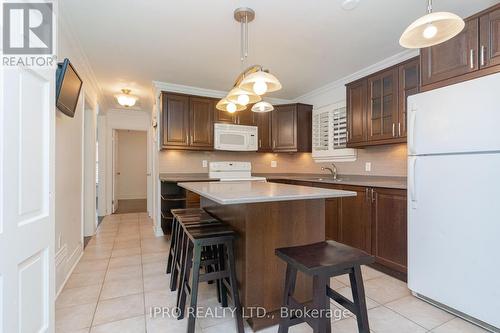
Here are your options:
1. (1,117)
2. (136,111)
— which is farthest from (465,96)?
(136,111)

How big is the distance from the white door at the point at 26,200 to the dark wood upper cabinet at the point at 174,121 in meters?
2.31

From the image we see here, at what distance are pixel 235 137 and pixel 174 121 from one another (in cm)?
104

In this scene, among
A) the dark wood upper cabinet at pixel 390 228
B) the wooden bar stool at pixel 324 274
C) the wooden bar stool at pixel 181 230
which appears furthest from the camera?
the dark wood upper cabinet at pixel 390 228

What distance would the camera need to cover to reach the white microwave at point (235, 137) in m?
4.14

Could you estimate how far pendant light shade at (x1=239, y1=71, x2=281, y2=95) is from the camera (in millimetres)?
1749

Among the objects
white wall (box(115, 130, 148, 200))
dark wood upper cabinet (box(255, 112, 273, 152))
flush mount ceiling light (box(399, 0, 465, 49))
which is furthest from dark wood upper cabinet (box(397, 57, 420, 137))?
white wall (box(115, 130, 148, 200))

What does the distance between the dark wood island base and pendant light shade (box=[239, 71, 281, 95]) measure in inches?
34.4

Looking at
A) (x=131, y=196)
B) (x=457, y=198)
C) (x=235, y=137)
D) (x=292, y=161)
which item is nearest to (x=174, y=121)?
(x=235, y=137)

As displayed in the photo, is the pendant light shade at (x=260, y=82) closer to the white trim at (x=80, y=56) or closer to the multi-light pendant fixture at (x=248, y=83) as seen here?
the multi-light pendant fixture at (x=248, y=83)

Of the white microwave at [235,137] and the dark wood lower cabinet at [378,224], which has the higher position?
the white microwave at [235,137]

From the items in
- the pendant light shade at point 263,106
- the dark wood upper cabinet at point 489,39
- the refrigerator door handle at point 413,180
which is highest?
the dark wood upper cabinet at point 489,39

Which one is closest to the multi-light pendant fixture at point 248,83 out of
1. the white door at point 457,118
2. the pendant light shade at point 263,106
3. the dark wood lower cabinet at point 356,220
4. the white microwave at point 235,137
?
the pendant light shade at point 263,106

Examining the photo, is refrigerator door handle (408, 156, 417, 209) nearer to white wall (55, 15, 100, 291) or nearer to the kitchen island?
the kitchen island

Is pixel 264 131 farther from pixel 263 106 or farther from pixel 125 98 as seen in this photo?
pixel 125 98
